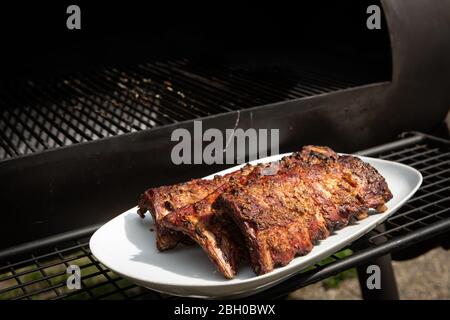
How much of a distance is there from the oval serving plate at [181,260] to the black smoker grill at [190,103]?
75 mm

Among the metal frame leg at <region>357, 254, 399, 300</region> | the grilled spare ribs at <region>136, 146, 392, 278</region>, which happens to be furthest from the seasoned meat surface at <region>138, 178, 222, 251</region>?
the metal frame leg at <region>357, 254, 399, 300</region>

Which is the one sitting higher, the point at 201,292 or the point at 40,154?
the point at 40,154

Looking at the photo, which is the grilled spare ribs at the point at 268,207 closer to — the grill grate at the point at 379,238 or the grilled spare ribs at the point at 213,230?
the grilled spare ribs at the point at 213,230

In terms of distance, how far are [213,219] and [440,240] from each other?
187 centimetres

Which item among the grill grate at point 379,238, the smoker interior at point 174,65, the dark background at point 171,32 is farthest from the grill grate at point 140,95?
the grill grate at point 379,238

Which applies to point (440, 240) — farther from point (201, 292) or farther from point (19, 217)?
point (19, 217)

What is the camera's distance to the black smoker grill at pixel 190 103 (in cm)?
216

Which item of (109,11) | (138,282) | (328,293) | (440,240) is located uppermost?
(109,11)

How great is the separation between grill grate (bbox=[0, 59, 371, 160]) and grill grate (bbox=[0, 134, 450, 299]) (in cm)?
56

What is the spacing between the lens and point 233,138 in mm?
2590

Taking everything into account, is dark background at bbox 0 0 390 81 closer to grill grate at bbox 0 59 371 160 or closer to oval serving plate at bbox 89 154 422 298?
grill grate at bbox 0 59 371 160

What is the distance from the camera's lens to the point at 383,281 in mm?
3170

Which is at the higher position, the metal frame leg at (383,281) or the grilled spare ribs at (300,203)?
the grilled spare ribs at (300,203)
